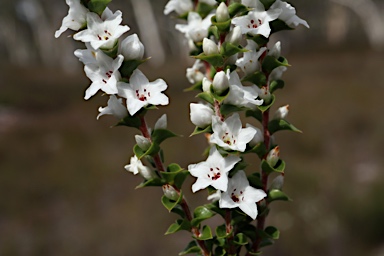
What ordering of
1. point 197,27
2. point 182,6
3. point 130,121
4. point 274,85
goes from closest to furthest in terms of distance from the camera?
point 130,121 → point 274,85 → point 197,27 → point 182,6

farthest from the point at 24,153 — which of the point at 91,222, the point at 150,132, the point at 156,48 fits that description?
the point at 156,48

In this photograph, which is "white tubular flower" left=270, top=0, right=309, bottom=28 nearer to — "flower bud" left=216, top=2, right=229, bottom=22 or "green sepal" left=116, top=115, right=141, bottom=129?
"flower bud" left=216, top=2, right=229, bottom=22

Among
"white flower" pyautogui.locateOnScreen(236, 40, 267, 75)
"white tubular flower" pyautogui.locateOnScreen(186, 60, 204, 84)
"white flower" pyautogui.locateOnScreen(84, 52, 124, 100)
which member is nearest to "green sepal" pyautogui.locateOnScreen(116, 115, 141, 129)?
"white flower" pyautogui.locateOnScreen(84, 52, 124, 100)

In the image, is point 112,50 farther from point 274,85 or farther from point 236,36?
point 274,85

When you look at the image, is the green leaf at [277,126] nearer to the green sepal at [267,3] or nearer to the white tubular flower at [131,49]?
the green sepal at [267,3]

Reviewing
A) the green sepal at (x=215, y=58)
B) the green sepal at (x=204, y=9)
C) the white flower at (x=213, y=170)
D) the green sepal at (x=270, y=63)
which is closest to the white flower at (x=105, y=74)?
the green sepal at (x=215, y=58)

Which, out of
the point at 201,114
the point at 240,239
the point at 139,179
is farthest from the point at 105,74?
the point at 139,179

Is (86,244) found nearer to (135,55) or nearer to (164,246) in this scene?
(164,246)
